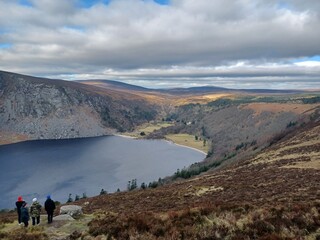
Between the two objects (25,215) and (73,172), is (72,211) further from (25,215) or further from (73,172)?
(73,172)

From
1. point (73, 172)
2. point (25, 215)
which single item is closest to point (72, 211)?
point (25, 215)

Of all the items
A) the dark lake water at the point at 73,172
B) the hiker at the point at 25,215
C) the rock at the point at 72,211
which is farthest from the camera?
the dark lake water at the point at 73,172

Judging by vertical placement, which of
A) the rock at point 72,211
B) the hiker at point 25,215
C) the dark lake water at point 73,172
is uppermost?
the hiker at point 25,215

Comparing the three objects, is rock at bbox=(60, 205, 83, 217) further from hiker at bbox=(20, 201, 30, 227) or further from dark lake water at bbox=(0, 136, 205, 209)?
dark lake water at bbox=(0, 136, 205, 209)

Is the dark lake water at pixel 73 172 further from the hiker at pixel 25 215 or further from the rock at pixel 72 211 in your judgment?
the hiker at pixel 25 215

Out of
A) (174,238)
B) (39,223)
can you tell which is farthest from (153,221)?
(39,223)

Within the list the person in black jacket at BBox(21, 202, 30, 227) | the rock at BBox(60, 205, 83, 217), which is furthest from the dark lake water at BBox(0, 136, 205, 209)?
the person in black jacket at BBox(21, 202, 30, 227)

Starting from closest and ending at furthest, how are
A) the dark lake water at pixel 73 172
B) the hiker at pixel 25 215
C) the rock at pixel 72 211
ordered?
the hiker at pixel 25 215, the rock at pixel 72 211, the dark lake water at pixel 73 172

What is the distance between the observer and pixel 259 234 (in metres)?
14.5

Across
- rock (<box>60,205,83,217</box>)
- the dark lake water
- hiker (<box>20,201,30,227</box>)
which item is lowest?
the dark lake water

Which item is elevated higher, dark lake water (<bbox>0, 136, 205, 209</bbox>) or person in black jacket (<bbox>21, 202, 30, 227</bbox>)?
person in black jacket (<bbox>21, 202, 30, 227</bbox>)

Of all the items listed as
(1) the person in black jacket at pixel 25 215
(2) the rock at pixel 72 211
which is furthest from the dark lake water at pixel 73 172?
(1) the person in black jacket at pixel 25 215

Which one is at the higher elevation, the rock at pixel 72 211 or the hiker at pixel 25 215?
the hiker at pixel 25 215

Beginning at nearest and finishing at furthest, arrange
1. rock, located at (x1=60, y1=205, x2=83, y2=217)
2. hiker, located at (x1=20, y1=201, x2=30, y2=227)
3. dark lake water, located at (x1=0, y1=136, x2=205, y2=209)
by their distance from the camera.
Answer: hiker, located at (x1=20, y1=201, x2=30, y2=227)
rock, located at (x1=60, y1=205, x2=83, y2=217)
dark lake water, located at (x1=0, y1=136, x2=205, y2=209)
